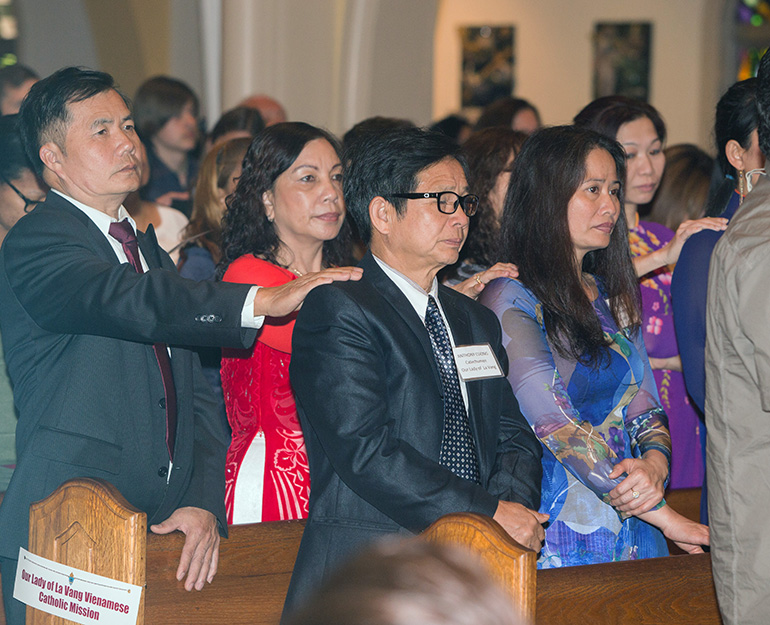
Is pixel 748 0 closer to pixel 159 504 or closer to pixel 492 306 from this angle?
pixel 492 306

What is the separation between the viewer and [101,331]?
1.95 meters

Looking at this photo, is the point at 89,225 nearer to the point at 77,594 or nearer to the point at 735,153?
the point at 77,594

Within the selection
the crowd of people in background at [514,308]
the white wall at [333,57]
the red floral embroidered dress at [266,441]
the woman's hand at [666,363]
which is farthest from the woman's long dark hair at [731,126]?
the white wall at [333,57]

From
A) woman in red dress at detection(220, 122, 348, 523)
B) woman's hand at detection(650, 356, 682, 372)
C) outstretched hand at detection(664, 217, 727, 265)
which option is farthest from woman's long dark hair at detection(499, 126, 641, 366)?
woman's hand at detection(650, 356, 682, 372)

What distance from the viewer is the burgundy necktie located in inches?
83.8

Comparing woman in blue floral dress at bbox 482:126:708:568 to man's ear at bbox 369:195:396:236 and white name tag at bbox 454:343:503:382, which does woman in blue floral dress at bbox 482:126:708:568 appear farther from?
man's ear at bbox 369:195:396:236

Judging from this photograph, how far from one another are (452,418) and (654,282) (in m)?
1.55

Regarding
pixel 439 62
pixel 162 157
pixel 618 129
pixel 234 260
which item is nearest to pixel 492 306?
pixel 234 260

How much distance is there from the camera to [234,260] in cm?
278

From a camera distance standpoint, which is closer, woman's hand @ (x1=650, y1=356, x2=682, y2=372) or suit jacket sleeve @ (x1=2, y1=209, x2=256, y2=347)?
suit jacket sleeve @ (x1=2, y1=209, x2=256, y2=347)

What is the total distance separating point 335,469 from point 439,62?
9176 mm

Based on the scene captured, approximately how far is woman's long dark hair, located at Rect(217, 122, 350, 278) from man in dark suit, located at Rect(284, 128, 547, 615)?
0.64 metres

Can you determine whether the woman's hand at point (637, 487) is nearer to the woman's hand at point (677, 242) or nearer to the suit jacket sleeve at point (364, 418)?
the suit jacket sleeve at point (364, 418)

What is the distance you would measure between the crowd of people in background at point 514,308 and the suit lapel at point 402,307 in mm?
19
